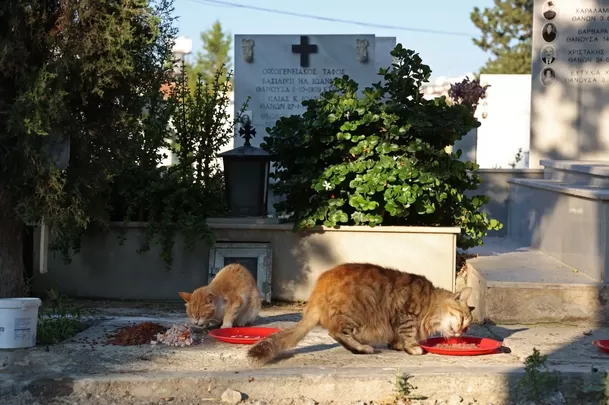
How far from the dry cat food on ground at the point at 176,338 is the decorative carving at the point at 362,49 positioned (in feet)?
27.9

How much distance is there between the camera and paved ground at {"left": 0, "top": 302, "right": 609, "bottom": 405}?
5891 millimetres

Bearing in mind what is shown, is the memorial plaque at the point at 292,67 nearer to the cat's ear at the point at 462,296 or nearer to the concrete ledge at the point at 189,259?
the concrete ledge at the point at 189,259

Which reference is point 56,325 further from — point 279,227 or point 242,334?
point 279,227

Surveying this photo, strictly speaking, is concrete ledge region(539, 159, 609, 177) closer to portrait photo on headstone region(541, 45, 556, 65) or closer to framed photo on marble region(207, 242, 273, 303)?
portrait photo on headstone region(541, 45, 556, 65)

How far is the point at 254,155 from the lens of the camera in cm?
980

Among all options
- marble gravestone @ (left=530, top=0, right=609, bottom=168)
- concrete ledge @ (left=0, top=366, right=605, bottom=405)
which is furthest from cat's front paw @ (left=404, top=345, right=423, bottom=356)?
marble gravestone @ (left=530, top=0, right=609, bottom=168)

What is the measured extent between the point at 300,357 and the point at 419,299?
1.03 meters

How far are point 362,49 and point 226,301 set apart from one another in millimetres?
8028

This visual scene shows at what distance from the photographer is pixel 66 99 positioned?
7223 mm

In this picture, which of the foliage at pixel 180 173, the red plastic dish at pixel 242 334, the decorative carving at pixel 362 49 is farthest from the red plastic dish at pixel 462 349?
the decorative carving at pixel 362 49

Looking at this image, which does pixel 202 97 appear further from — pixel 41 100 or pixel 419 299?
pixel 419 299

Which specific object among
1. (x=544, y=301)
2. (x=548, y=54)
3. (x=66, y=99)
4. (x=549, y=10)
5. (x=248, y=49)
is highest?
(x=549, y=10)

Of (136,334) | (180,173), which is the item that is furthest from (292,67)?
(136,334)

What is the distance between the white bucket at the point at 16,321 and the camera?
251 inches
